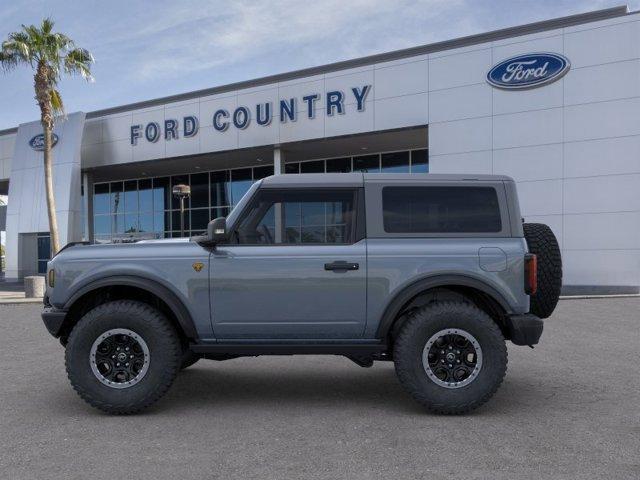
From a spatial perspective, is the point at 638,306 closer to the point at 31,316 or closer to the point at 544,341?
the point at 544,341

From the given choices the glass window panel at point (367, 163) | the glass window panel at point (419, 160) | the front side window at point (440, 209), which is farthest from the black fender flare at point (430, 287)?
the glass window panel at point (367, 163)

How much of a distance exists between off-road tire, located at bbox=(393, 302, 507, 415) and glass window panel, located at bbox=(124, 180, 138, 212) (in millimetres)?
27486

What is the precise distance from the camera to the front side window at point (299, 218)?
15.0 feet

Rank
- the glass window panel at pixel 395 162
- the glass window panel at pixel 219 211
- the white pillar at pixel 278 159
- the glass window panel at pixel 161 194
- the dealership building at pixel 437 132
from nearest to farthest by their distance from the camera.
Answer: the dealership building at pixel 437 132, the white pillar at pixel 278 159, the glass window panel at pixel 395 162, the glass window panel at pixel 219 211, the glass window panel at pixel 161 194

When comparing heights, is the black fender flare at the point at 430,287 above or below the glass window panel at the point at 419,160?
below

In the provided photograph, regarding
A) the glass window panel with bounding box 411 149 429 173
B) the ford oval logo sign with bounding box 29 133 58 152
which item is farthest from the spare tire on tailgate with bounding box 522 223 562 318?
the ford oval logo sign with bounding box 29 133 58 152

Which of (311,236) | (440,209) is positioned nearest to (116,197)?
(311,236)

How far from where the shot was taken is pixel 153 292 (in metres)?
4.50

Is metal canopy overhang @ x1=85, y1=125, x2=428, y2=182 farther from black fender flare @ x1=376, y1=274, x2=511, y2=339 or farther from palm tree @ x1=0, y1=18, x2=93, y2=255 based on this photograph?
black fender flare @ x1=376, y1=274, x2=511, y2=339

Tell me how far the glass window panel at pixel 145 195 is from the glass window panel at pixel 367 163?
39.9 feet

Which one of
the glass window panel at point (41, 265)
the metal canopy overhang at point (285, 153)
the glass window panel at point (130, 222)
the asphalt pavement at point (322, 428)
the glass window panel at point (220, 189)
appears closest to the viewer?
the asphalt pavement at point (322, 428)

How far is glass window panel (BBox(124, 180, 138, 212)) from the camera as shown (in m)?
29.5

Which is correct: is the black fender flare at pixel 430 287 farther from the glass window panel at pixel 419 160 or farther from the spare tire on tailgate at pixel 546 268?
the glass window panel at pixel 419 160

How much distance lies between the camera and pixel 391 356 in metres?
4.82
